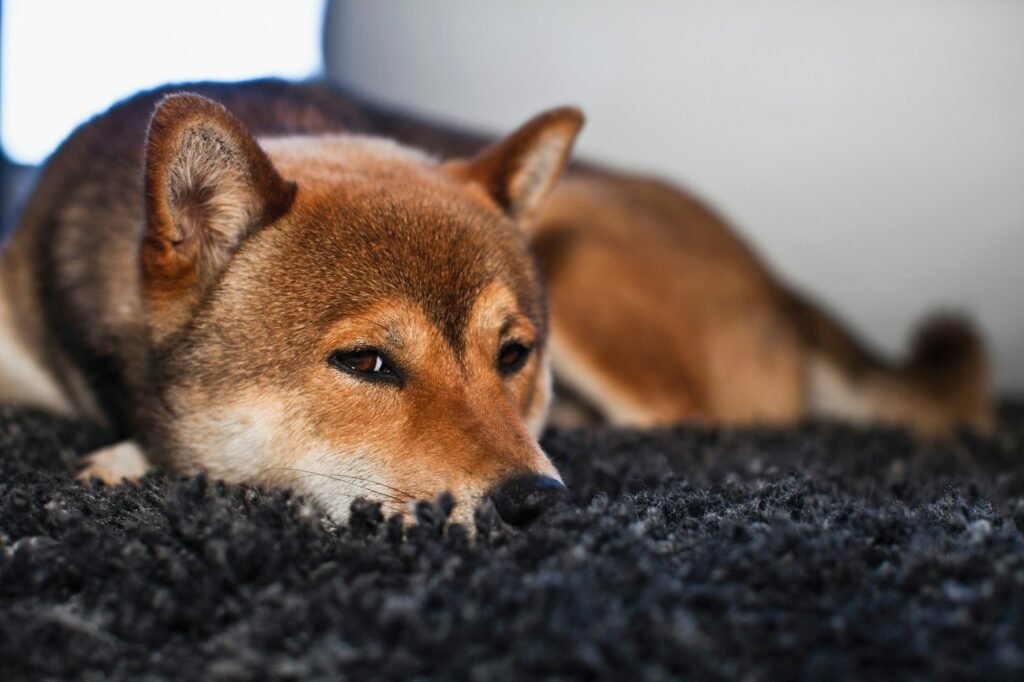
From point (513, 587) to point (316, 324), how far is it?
63 centimetres

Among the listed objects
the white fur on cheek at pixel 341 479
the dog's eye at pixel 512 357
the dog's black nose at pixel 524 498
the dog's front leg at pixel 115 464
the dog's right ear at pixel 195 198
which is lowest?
the dog's front leg at pixel 115 464

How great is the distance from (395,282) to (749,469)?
0.70 metres

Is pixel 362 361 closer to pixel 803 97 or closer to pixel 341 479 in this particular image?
pixel 341 479

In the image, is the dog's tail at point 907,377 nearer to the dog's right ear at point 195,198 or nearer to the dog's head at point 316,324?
the dog's head at point 316,324

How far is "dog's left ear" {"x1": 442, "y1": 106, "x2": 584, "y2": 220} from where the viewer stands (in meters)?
1.87

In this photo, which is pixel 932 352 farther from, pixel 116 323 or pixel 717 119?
pixel 116 323

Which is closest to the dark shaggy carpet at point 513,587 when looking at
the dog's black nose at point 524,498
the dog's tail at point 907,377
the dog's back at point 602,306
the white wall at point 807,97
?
the dog's black nose at point 524,498

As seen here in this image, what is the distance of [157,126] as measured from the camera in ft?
4.52

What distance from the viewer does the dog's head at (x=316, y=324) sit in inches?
54.6

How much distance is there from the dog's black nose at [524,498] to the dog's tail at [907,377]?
1690 mm

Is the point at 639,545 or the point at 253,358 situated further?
the point at 253,358

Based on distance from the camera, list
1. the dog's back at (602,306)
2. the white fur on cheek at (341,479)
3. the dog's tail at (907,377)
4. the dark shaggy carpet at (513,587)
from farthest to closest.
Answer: the dog's tail at (907,377)
the dog's back at (602,306)
the white fur on cheek at (341,479)
the dark shaggy carpet at (513,587)

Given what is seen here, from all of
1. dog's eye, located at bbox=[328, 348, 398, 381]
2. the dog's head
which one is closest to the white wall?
the dog's head

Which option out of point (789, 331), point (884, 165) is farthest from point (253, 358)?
point (884, 165)
